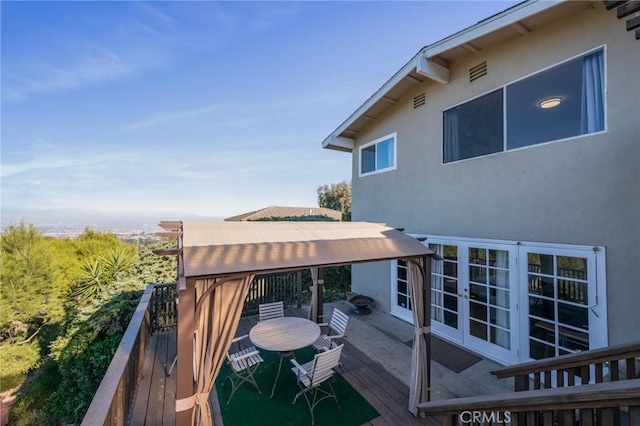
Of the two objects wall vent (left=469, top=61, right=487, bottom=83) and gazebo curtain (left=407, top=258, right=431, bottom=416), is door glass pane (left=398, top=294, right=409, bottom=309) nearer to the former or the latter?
gazebo curtain (left=407, top=258, right=431, bottom=416)

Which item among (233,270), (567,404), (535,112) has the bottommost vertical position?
(567,404)

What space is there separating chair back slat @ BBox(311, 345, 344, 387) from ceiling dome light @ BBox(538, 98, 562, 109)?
5.33 metres

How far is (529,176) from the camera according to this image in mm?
4680

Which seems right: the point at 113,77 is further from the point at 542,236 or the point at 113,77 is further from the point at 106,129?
the point at 542,236

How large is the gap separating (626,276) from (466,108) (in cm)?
399

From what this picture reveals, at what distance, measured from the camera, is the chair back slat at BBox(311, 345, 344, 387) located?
3.81 meters

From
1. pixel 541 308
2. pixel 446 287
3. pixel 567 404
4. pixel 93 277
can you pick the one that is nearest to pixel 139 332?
pixel 567 404

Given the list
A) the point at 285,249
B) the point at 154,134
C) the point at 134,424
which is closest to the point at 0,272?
the point at 154,134

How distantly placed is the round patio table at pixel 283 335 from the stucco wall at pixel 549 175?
12.2 ft

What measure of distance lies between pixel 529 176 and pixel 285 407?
18.3ft

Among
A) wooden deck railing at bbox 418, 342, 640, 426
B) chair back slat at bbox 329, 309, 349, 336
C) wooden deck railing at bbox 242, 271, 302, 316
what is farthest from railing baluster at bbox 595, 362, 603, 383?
wooden deck railing at bbox 242, 271, 302, 316

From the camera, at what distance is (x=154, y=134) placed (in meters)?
13.9

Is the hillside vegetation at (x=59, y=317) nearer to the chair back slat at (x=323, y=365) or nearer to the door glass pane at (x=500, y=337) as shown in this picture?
the chair back slat at (x=323, y=365)

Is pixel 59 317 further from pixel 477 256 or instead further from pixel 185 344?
pixel 477 256
